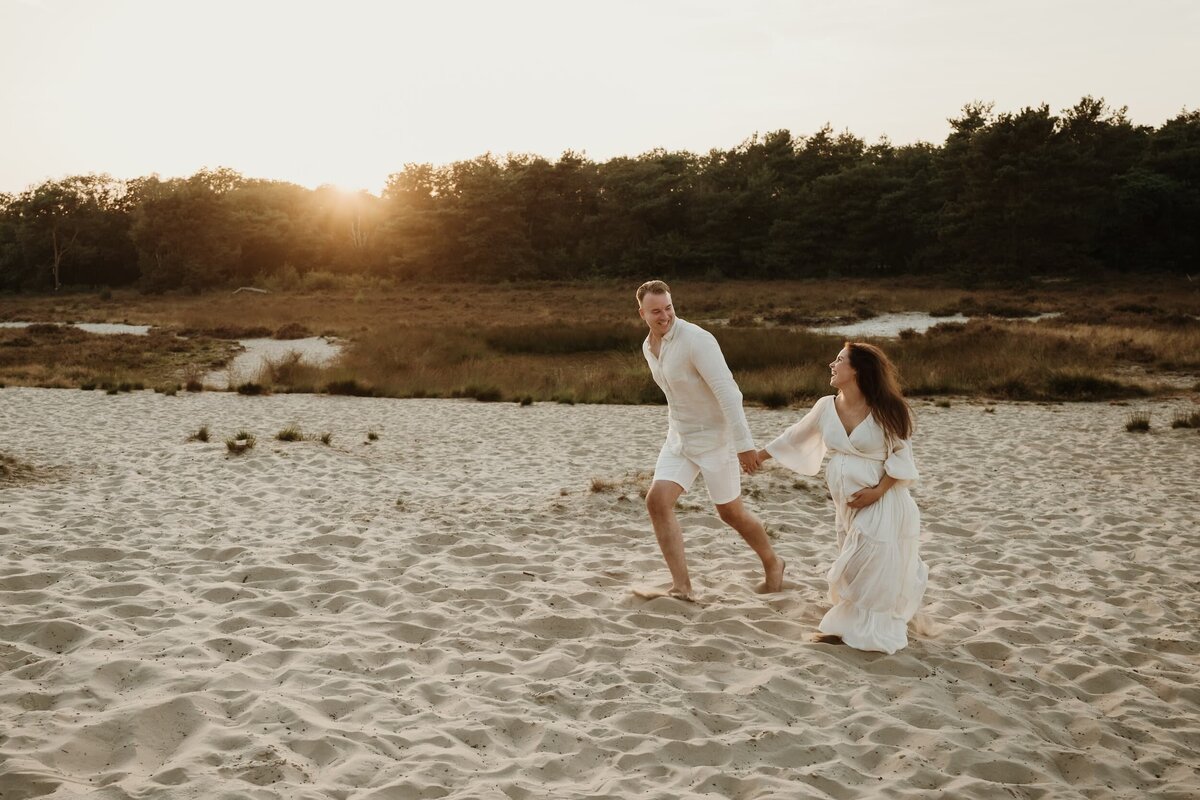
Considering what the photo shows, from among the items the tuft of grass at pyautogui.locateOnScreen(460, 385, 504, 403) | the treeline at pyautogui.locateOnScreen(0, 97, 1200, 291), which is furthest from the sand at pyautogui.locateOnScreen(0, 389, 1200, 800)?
the treeline at pyautogui.locateOnScreen(0, 97, 1200, 291)

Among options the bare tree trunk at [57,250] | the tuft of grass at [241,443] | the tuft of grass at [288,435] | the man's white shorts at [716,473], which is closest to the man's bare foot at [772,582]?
the man's white shorts at [716,473]

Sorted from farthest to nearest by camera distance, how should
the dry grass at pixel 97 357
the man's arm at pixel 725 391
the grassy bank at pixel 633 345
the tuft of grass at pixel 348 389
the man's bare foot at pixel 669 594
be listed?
the dry grass at pixel 97 357, the tuft of grass at pixel 348 389, the grassy bank at pixel 633 345, the man's bare foot at pixel 669 594, the man's arm at pixel 725 391

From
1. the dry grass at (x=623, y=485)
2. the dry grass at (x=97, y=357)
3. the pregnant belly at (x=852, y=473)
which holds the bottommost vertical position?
the dry grass at (x=623, y=485)

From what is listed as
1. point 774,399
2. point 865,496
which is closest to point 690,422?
point 865,496

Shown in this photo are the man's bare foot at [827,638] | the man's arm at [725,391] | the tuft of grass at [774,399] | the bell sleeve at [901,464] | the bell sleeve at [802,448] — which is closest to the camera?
the bell sleeve at [901,464]

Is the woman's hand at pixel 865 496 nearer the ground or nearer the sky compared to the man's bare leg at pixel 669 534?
nearer the sky

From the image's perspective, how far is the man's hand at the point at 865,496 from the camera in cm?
499

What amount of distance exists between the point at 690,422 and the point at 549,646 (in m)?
1.62

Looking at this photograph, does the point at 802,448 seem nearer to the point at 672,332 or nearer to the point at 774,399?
the point at 672,332

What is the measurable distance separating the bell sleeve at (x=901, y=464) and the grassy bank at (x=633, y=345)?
1076cm

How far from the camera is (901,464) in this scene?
5.00 metres

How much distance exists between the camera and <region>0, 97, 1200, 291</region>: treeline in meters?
45.7

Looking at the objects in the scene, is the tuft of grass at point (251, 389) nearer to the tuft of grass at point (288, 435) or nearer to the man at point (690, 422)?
the tuft of grass at point (288, 435)

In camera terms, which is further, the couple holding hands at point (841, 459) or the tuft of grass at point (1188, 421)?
the tuft of grass at point (1188, 421)
